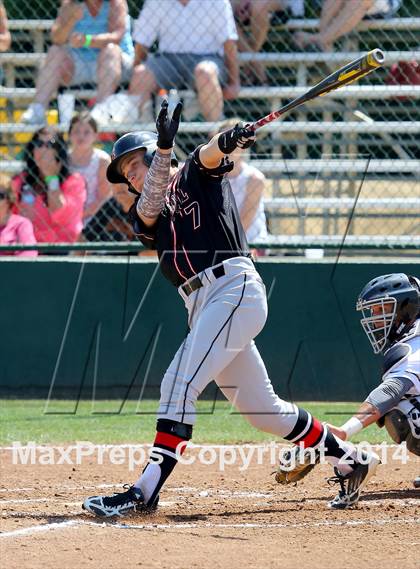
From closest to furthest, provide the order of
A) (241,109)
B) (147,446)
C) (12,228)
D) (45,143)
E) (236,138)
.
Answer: (236,138), (147,446), (12,228), (45,143), (241,109)

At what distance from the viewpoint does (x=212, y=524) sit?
435 centimetres

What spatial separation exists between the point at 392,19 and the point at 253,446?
477 centimetres

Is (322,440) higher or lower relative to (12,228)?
lower

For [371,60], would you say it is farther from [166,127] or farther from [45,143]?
[45,143]

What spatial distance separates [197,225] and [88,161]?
14.9 feet

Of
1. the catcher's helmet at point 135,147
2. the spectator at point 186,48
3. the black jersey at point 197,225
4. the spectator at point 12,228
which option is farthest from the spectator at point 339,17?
the black jersey at point 197,225

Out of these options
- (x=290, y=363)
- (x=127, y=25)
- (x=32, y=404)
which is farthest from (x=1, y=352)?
(x=127, y=25)

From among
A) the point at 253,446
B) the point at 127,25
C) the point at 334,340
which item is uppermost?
the point at 127,25

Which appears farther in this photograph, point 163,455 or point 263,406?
point 263,406

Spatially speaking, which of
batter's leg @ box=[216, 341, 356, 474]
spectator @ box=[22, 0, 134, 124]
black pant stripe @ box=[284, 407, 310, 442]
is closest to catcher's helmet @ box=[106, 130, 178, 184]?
batter's leg @ box=[216, 341, 356, 474]

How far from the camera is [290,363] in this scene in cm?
823

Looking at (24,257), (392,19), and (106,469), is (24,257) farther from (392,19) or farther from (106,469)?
(392,19)

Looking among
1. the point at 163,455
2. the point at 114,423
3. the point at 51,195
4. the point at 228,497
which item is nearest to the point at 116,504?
the point at 163,455

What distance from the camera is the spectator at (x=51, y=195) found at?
870 cm
